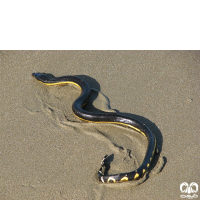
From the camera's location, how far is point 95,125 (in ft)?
23.3

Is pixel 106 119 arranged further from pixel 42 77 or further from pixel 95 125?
pixel 42 77

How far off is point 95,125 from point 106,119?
37 centimetres

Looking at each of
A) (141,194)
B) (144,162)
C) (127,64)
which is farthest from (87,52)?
(141,194)

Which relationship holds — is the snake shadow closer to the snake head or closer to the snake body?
the snake body

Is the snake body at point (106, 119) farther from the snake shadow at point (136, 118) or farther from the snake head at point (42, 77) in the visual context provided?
the snake shadow at point (136, 118)

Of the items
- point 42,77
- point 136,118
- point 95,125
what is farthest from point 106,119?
point 42,77

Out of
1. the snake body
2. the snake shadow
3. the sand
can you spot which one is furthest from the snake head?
the snake shadow

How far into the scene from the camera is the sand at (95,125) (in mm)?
5723

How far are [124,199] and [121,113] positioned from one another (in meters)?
2.67

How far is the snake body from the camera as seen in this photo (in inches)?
222

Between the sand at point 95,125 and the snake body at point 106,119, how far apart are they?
0.17 meters

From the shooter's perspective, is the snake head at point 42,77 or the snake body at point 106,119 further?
the snake head at point 42,77

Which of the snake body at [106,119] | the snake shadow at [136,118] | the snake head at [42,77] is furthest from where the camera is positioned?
the snake head at [42,77]

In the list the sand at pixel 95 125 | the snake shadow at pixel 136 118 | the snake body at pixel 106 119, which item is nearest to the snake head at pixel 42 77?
the snake body at pixel 106 119
